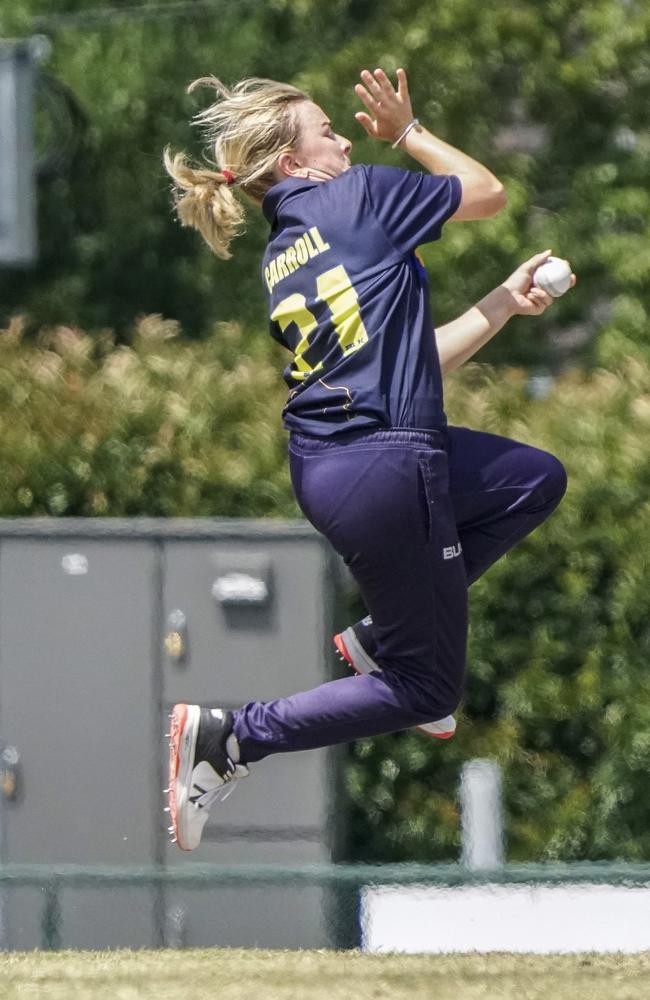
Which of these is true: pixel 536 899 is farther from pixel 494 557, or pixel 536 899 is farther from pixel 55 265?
pixel 55 265

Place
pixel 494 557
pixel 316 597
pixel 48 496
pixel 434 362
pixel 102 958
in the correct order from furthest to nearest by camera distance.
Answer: pixel 48 496, pixel 316 597, pixel 102 958, pixel 494 557, pixel 434 362

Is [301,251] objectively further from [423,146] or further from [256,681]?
[256,681]

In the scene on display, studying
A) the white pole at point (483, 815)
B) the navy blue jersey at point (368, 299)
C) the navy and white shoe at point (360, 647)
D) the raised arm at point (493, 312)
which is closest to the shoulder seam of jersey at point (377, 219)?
the navy blue jersey at point (368, 299)

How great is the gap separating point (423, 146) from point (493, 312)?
44cm

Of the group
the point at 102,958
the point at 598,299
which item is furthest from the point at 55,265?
the point at 102,958

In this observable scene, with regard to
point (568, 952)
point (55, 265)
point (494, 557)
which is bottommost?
point (568, 952)

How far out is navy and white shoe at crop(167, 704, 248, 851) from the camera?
14.1 feet

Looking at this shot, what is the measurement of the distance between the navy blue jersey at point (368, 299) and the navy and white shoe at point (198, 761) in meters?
0.80

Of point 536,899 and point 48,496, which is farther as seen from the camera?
point 48,496

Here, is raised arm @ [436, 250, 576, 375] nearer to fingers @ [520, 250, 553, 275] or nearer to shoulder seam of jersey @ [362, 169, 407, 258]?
fingers @ [520, 250, 553, 275]

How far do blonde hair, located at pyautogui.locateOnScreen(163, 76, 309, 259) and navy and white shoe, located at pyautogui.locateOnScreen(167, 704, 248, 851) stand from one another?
1148 mm

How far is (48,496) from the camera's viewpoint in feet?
18.8

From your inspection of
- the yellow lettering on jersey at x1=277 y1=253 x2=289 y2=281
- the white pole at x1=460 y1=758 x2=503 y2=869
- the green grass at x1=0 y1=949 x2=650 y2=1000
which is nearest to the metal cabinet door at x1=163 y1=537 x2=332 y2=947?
the white pole at x1=460 y1=758 x2=503 y2=869

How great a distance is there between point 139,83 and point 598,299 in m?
2.92
